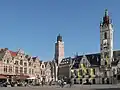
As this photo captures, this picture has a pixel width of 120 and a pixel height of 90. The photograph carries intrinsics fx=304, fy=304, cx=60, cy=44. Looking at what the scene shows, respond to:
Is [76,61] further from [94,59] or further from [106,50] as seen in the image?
[106,50]

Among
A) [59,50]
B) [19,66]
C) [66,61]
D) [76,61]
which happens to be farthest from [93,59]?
[19,66]

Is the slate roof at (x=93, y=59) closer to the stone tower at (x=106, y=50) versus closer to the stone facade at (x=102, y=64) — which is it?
the stone facade at (x=102, y=64)

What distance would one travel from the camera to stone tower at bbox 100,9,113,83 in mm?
101312

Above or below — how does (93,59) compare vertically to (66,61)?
above

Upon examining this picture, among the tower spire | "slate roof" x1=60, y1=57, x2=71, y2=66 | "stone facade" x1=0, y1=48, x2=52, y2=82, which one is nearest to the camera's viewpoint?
"stone facade" x1=0, y1=48, x2=52, y2=82

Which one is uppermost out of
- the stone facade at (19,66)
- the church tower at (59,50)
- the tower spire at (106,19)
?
the tower spire at (106,19)

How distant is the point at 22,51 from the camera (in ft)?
277

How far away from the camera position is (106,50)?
103250mm

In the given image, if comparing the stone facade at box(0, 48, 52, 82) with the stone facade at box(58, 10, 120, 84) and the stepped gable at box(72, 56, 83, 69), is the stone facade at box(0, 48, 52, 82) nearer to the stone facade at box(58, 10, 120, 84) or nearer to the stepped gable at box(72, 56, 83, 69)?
the stone facade at box(58, 10, 120, 84)

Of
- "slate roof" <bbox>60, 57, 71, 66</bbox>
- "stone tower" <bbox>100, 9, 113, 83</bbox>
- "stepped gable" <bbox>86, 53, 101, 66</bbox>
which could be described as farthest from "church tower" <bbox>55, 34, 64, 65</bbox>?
"stone tower" <bbox>100, 9, 113, 83</bbox>

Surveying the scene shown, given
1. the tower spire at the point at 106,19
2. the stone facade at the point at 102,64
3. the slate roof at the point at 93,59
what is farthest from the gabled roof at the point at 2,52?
the tower spire at the point at 106,19

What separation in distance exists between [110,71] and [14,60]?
35802 millimetres

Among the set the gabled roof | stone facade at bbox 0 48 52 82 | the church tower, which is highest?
the church tower

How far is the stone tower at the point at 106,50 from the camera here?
332 feet
